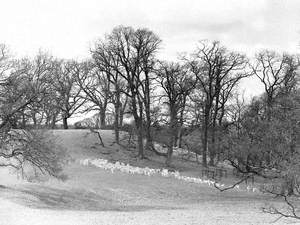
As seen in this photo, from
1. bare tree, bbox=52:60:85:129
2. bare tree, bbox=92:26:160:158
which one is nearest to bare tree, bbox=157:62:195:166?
bare tree, bbox=92:26:160:158

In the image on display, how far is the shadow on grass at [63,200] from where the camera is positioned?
27.0 m

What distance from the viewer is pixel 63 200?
3006 cm

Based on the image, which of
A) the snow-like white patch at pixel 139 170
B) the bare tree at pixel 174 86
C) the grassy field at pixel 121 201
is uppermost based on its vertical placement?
the bare tree at pixel 174 86

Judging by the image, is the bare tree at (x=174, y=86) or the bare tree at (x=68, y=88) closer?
the bare tree at (x=174, y=86)

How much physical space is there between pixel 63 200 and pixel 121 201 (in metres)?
4.05

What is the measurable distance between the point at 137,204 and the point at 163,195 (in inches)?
212

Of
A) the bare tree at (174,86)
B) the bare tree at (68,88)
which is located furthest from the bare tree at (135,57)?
the bare tree at (68,88)

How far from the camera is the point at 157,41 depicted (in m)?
52.3

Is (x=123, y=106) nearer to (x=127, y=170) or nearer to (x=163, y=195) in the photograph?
(x=127, y=170)

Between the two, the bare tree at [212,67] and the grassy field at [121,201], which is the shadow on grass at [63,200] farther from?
the bare tree at [212,67]

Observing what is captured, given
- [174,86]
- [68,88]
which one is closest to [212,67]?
[174,86]

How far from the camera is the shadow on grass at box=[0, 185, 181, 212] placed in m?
27.0

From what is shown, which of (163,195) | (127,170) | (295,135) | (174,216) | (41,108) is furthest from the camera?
(127,170)

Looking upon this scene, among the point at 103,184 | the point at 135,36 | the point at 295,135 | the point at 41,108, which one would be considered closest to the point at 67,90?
the point at 135,36
